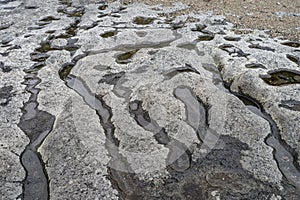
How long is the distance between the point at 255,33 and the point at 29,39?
8504 millimetres

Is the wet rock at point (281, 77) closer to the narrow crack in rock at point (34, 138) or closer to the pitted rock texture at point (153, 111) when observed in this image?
the pitted rock texture at point (153, 111)

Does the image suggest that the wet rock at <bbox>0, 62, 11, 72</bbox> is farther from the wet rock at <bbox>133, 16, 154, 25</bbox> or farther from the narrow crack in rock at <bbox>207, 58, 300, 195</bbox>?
the narrow crack in rock at <bbox>207, 58, 300, 195</bbox>

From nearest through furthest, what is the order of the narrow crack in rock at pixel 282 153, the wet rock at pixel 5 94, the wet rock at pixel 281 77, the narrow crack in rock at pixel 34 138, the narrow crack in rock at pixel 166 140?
the narrow crack in rock at pixel 34 138 → the narrow crack in rock at pixel 282 153 → the narrow crack in rock at pixel 166 140 → the wet rock at pixel 5 94 → the wet rock at pixel 281 77

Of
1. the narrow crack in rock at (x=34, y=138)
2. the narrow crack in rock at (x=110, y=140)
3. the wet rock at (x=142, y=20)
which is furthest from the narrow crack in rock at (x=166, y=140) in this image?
the wet rock at (x=142, y=20)

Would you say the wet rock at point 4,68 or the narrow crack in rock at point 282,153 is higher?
the narrow crack in rock at point 282,153

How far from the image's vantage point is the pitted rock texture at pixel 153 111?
6109mm

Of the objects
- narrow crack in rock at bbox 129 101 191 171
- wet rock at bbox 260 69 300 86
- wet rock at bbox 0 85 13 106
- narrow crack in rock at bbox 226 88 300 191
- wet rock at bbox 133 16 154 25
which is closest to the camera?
narrow crack in rock at bbox 226 88 300 191

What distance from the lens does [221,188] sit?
5.93 meters

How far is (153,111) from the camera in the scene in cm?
787

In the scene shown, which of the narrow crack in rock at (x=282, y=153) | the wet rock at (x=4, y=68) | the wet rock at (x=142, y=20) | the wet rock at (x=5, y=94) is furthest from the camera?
the wet rock at (x=142, y=20)

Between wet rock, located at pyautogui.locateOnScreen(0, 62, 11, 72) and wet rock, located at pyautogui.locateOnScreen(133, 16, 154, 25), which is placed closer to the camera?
wet rock, located at pyautogui.locateOnScreen(0, 62, 11, 72)

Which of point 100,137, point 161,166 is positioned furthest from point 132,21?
point 161,166

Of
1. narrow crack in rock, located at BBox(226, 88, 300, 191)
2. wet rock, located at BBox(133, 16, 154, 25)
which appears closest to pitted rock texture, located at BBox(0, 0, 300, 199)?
narrow crack in rock, located at BBox(226, 88, 300, 191)

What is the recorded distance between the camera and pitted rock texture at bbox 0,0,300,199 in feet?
20.0
